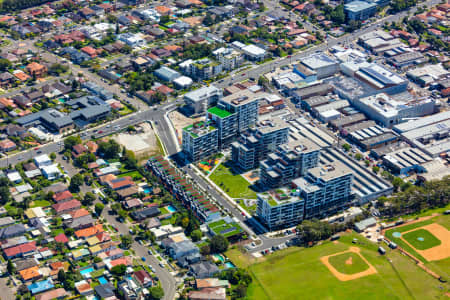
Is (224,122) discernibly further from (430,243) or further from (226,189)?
(430,243)

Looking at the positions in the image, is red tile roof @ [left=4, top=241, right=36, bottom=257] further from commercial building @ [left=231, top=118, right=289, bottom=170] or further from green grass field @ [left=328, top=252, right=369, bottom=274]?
green grass field @ [left=328, top=252, right=369, bottom=274]

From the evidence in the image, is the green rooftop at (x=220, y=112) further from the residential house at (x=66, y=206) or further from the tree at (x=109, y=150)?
the residential house at (x=66, y=206)

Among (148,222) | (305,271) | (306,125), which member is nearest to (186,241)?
(148,222)

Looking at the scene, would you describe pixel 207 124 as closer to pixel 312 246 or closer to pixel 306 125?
pixel 306 125

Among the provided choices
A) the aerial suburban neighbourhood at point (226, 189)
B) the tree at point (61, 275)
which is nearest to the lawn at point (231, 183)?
the aerial suburban neighbourhood at point (226, 189)

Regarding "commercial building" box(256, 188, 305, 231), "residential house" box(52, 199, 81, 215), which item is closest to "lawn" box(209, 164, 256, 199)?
"commercial building" box(256, 188, 305, 231)
